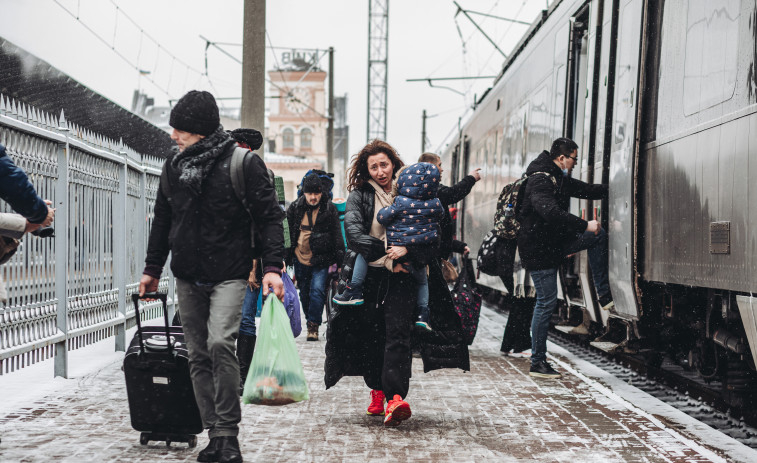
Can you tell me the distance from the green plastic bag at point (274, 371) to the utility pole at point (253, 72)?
5025 millimetres

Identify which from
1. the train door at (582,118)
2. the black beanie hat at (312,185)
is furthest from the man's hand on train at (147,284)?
the black beanie hat at (312,185)

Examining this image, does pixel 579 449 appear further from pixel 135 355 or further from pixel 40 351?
pixel 40 351

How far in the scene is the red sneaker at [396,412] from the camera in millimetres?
5988

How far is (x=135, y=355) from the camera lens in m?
5.29

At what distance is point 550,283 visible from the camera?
8.46m

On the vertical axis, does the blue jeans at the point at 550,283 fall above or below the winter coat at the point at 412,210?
below

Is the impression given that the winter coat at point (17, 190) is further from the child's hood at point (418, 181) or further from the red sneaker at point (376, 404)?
the red sneaker at point (376, 404)

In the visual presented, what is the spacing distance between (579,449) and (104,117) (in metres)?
14.2

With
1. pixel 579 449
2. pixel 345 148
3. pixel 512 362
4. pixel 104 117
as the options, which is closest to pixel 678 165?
pixel 579 449

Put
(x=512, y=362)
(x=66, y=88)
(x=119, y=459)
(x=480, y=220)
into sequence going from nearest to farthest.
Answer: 1. (x=119, y=459)
2. (x=512, y=362)
3. (x=66, y=88)
4. (x=480, y=220)

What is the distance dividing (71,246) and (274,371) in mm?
3734

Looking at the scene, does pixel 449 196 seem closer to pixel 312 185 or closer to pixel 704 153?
pixel 704 153

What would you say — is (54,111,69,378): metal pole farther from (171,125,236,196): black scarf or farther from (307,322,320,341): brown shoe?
(307,322,320,341): brown shoe

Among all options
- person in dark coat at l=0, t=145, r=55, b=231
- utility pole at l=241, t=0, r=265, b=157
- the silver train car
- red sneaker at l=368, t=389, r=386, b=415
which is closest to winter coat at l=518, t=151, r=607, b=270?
the silver train car
